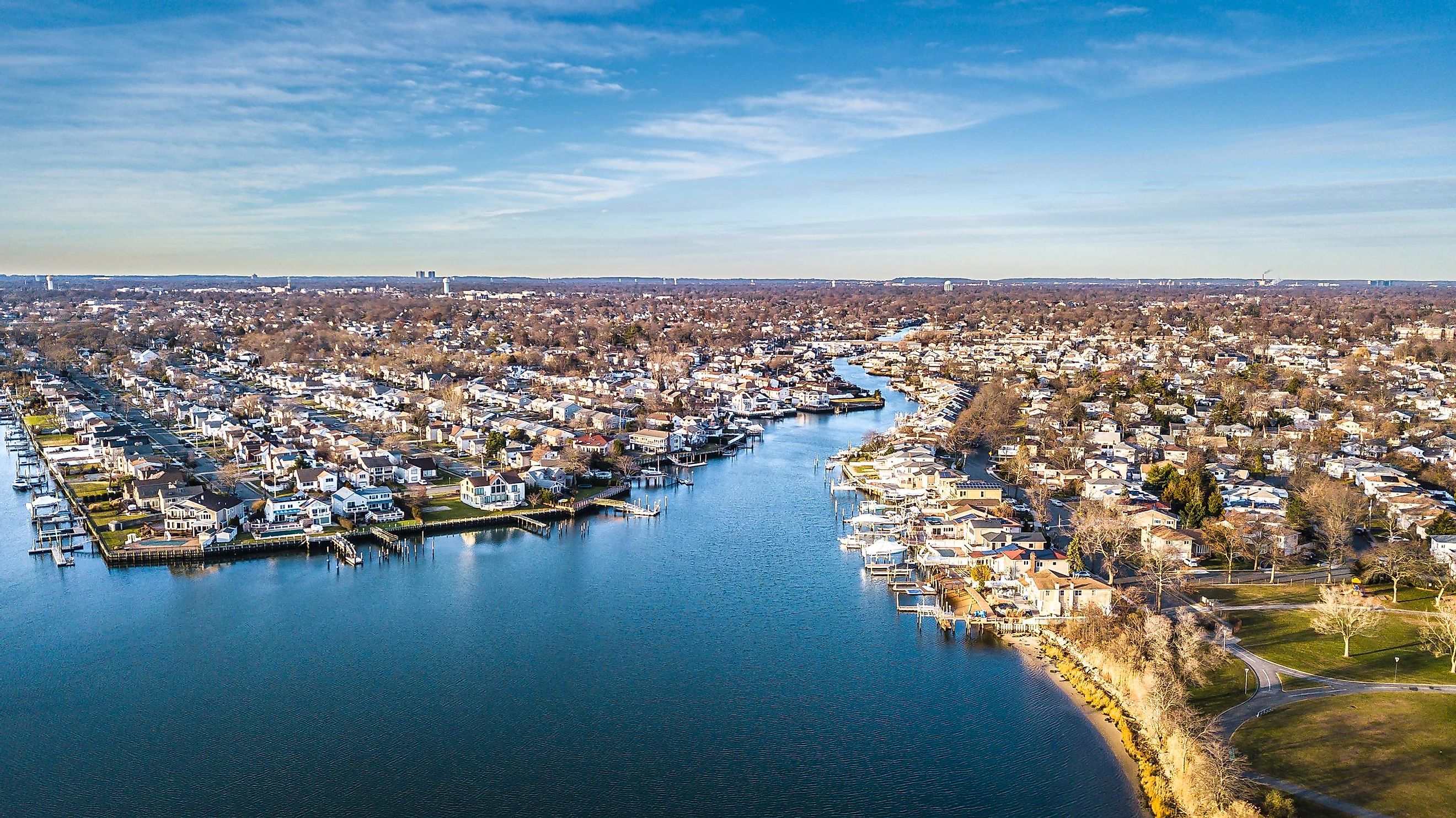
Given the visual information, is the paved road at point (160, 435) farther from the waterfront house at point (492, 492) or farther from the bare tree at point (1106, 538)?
the bare tree at point (1106, 538)

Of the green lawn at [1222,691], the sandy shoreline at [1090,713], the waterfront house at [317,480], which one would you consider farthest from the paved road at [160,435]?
the green lawn at [1222,691]

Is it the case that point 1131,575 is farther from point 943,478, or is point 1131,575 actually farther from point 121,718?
point 121,718

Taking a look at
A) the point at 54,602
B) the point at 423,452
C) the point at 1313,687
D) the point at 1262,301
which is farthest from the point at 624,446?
the point at 1262,301

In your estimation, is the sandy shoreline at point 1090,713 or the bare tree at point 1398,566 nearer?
the sandy shoreline at point 1090,713

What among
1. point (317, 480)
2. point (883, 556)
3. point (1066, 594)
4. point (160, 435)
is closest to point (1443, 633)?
point (1066, 594)

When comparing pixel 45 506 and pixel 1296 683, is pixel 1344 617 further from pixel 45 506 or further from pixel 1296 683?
pixel 45 506

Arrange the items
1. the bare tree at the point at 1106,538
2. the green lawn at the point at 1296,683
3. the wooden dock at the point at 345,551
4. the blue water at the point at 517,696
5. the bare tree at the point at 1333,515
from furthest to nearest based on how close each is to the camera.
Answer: the wooden dock at the point at 345,551 < the bare tree at the point at 1333,515 < the bare tree at the point at 1106,538 < the green lawn at the point at 1296,683 < the blue water at the point at 517,696

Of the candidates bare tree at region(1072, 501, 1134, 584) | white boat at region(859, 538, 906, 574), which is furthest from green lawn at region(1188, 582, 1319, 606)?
white boat at region(859, 538, 906, 574)

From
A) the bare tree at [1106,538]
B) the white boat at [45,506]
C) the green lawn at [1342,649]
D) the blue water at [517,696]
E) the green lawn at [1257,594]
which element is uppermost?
the bare tree at [1106,538]

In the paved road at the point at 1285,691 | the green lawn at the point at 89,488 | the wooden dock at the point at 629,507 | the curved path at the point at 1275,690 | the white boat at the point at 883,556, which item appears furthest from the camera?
the wooden dock at the point at 629,507
